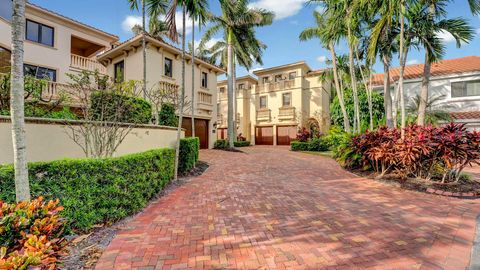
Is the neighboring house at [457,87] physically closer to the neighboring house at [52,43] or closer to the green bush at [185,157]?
the green bush at [185,157]

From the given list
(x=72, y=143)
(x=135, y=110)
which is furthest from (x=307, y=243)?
(x=135, y=110)

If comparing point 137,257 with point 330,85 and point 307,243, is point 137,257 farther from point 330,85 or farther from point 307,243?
point 330,85

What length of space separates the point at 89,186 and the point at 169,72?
14.3m

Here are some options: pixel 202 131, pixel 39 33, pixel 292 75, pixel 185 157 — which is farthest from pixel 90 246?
pixel 292 75

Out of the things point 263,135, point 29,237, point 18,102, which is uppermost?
point 18,102

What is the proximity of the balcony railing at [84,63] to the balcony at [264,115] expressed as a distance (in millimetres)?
16924

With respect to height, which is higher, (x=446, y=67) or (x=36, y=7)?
(x=36, y=7)

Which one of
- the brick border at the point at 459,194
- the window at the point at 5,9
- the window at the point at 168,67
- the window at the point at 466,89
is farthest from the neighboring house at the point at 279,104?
the window at the point at 5,9

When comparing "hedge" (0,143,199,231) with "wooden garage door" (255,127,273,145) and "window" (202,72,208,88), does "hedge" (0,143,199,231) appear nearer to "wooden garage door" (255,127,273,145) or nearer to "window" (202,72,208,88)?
"window" (202,72,208,88)

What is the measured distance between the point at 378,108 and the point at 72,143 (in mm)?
21777

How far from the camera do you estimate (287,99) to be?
27.1 meters

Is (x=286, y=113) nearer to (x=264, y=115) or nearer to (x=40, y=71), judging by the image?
(x=264, y=115)

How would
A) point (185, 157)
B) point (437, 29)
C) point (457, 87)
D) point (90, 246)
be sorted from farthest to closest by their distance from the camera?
point (457, 87), point (437, 29), point (185, 157), point (90, 246)

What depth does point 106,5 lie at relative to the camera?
8.42m
